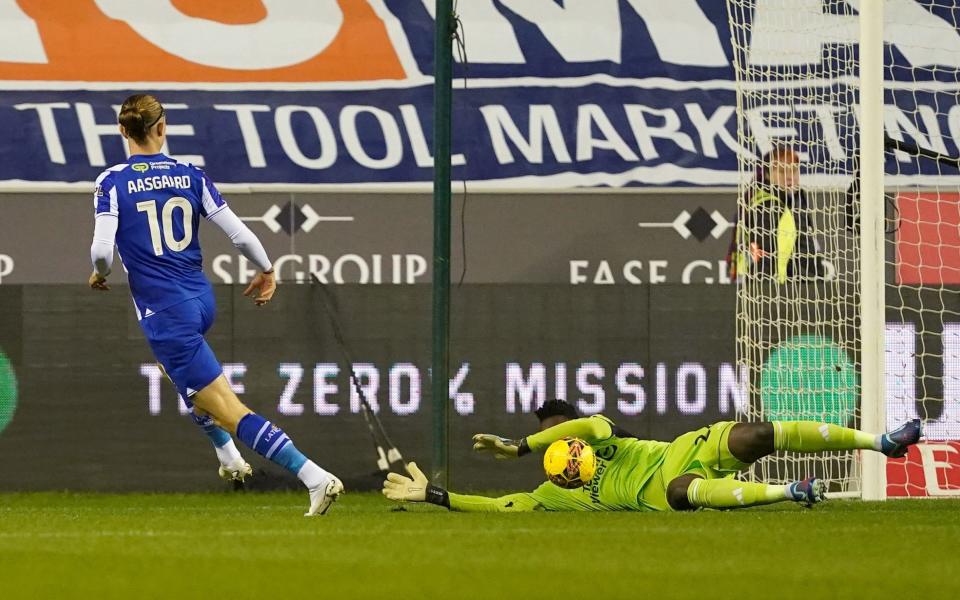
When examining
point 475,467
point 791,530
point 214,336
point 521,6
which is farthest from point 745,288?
point 521,6

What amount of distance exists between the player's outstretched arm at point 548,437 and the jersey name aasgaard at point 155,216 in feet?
5.00

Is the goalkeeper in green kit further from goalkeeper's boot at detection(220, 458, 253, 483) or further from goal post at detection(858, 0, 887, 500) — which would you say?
goal post at detection(858, 0, 887, 500)

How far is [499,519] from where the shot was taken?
752 cm

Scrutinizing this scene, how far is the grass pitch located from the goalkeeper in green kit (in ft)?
0.73

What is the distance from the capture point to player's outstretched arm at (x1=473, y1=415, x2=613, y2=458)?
8117 mm

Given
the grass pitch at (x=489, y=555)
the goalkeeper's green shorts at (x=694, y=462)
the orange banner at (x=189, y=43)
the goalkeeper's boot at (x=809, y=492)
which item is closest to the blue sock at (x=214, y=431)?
the grass pitch at (x=489, y=555)

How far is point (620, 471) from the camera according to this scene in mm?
8367

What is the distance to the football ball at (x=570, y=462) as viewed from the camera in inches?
325

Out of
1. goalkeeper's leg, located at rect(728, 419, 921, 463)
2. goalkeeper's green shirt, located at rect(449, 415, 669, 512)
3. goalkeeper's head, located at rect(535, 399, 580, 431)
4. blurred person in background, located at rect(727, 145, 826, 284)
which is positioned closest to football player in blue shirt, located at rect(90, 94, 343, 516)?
goalkeeper's green shirt, located at rect(449, 415, 669, 512)

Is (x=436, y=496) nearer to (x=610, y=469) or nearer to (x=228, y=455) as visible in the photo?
(x=610, y=469)

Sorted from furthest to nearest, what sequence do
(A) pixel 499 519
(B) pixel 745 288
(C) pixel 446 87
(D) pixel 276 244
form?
(D) pixel 276 244 → (B) pixel 745 288 → (C) pixel 446 87 → (A) pixel 499 519

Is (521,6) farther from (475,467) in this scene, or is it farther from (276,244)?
(475,467)

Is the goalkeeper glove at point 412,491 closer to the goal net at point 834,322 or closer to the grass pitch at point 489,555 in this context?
the grass pitch at point 489,555

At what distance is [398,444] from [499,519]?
381 cm
